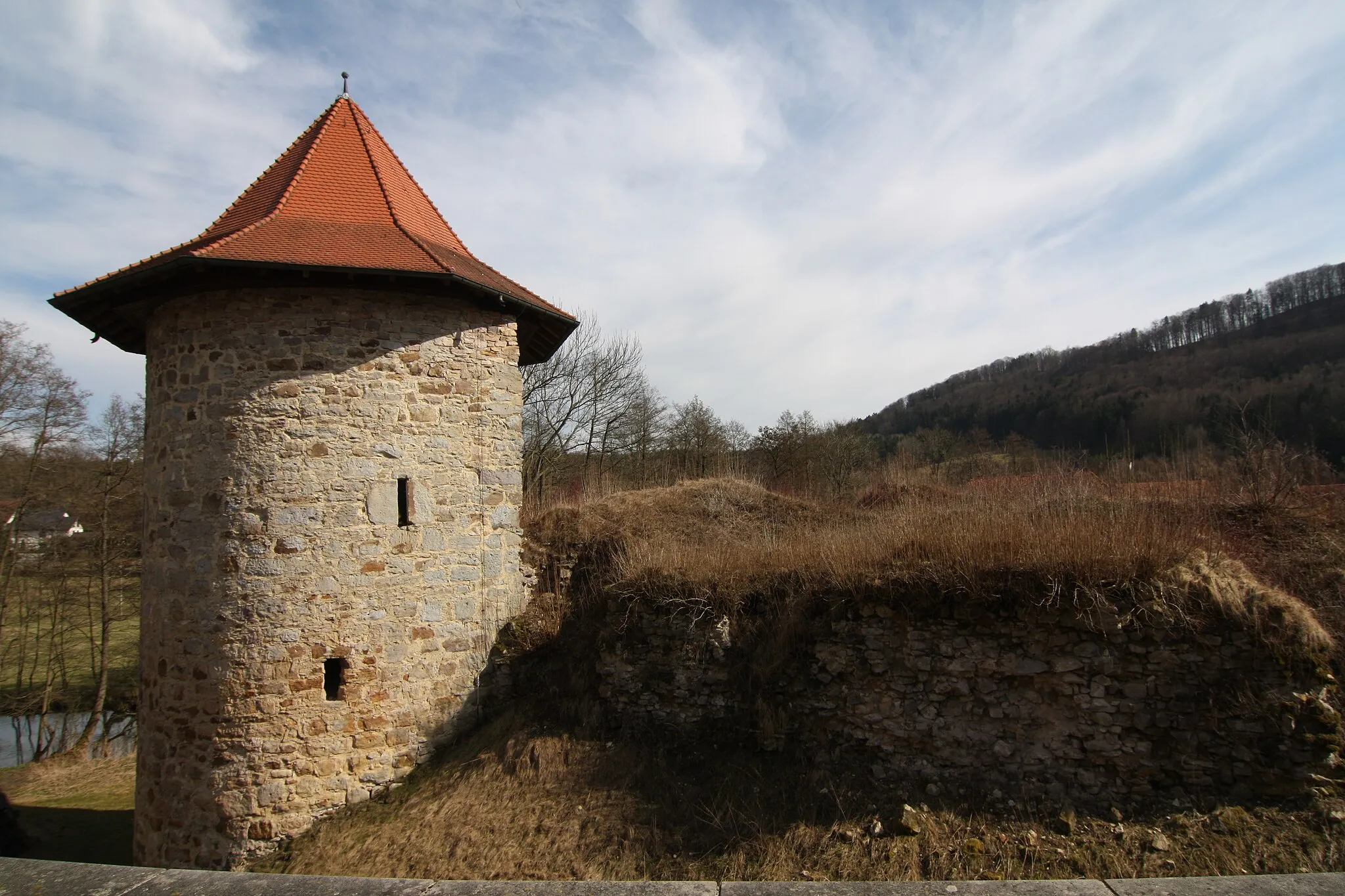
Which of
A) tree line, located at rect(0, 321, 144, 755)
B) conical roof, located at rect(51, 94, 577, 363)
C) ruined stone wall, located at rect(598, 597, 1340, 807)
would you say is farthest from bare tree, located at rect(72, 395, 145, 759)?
ruined stone wall, located at rect(598, 597, 1340, 807)

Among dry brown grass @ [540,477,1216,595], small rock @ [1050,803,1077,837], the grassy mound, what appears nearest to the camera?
the grassy mound

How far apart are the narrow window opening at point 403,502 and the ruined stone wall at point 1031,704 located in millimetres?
3361

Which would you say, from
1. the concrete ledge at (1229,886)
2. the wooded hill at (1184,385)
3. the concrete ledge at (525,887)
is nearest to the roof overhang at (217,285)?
the concrete ledge at (525,887)

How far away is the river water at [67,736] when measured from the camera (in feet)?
60.0

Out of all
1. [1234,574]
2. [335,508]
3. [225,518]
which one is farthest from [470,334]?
[1234,574]

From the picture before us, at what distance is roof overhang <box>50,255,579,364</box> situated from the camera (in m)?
6.79

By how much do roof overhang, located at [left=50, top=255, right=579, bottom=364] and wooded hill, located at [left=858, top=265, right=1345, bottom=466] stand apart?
35.4 feet

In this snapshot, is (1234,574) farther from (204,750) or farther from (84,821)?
(84,821)

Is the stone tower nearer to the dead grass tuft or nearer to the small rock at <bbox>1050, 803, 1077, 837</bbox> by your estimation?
the small rock at <bbox>1050, 803, 1077, 837</bbox>

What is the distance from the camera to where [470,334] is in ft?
26.1

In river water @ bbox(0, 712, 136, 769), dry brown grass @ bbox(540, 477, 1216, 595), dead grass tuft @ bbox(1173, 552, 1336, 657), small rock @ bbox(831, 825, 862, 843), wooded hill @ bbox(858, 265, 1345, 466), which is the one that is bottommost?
river water @ bbox(0, 712, 136, 769)

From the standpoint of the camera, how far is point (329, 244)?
732 centimetres

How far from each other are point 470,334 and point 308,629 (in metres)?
3.43

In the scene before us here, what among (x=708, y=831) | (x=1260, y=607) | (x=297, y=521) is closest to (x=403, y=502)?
(x=297, y=521)
